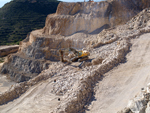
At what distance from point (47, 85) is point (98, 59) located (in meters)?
4.26

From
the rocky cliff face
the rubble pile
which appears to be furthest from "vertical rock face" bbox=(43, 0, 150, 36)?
the rubble pile

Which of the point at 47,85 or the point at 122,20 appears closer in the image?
the point at 47,85

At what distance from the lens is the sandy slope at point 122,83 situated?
7227 mm

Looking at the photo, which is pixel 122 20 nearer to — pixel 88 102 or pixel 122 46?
pixel 122 46

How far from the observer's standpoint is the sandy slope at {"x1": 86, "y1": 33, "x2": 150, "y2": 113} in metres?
7.23

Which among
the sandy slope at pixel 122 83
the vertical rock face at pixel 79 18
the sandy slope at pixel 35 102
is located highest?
the vertical rock face at pixel 79 18

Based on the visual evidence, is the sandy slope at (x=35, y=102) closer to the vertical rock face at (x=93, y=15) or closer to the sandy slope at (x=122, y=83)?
the sandy slope at (x=122, y=83)

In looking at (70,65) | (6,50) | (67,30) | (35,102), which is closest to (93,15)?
(67,30)

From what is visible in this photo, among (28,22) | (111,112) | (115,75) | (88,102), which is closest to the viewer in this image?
(111,112)

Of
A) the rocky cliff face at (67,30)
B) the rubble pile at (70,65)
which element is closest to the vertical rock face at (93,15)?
the rocky cliff face at (67,30)

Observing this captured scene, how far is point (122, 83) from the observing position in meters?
8.73

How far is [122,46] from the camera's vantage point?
12734mm

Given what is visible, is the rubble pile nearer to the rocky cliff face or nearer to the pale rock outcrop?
the rocky cliff face

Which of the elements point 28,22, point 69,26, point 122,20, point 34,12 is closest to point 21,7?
point 34,12
